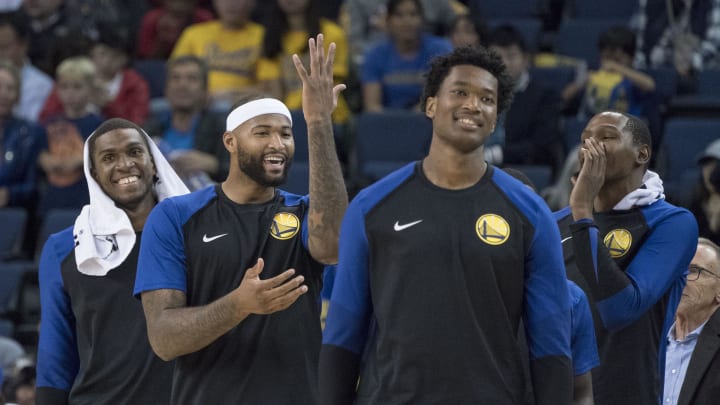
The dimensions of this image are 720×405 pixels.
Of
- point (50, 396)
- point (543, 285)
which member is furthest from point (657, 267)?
point (50, 396)

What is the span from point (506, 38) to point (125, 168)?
4745 mm

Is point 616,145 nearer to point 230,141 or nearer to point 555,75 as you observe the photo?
point 230,141

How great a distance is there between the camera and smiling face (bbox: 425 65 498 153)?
3881mm

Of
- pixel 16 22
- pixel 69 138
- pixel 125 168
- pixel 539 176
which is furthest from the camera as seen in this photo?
pixel 16 22

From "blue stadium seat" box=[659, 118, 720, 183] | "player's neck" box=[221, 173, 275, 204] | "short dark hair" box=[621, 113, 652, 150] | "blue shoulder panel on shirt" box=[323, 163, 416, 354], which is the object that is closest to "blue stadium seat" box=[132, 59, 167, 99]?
"blue stadium seat" box=[659, 118, 720, 183]

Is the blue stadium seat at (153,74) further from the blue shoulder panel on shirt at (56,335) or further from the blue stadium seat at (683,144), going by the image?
the blue shoulder panel on shirt at (56,335)

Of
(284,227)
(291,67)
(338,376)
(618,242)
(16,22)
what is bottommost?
(338,376)

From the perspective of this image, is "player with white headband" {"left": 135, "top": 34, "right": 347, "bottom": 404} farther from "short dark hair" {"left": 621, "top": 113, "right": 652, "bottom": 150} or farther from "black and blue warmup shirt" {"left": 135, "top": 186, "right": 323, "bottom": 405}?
"short dark hair" {"left": 621, "top": 113, "right": 652, "bottom": 150}

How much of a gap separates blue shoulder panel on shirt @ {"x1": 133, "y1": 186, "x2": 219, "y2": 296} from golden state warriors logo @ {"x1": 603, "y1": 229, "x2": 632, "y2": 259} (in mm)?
1476

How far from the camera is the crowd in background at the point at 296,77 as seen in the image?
9250mm

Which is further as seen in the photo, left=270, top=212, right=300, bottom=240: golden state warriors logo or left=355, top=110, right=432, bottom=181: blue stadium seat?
left=355, top=110, right=432, bottom=181: blue stadium seat

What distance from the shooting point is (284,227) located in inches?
182

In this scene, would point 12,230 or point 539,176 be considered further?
point 12,230

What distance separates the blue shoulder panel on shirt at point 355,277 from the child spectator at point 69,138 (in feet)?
19.0
